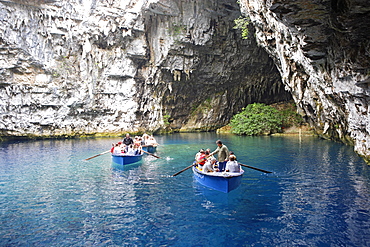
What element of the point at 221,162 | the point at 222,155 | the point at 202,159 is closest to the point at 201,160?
the point at 202,159

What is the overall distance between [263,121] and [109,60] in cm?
2504

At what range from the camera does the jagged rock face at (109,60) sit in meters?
35.5

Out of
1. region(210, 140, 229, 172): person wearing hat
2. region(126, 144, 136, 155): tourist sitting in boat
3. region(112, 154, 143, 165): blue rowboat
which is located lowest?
region(112, 154, 143, 165): blue rowboat

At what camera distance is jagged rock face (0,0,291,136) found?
1396 inches

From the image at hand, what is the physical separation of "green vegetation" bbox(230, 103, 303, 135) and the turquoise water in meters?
24.1

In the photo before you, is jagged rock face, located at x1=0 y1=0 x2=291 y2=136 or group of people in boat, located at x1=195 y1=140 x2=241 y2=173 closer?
group of people in boat, located at x1=195 y1=140 x2=241 y2=173

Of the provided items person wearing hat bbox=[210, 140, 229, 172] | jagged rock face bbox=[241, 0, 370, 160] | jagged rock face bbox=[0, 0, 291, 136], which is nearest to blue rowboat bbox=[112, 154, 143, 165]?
person wearing hat bbox=[210, 140, 229, 172]

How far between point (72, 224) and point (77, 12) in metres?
37.1

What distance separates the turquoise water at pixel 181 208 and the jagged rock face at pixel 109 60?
26.1 metres

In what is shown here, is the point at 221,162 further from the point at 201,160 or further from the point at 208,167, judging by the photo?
the point at 201,160

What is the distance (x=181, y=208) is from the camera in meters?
8.78

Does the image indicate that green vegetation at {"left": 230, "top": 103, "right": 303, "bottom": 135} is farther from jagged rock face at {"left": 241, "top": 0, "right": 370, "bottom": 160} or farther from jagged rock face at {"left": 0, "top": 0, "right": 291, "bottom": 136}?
jagged rock face at {"left": 241, "top": 0, "right": 370, "bottom": 160}

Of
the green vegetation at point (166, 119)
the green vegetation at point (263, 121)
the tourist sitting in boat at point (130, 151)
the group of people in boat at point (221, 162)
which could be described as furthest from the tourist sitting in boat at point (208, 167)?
the green vegetation at point (166, 119)

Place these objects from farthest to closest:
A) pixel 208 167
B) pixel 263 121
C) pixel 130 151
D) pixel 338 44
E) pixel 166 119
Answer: pixel 166 119 < pixel 263 121 < pixel 130 151 < pixel 208 167 < pixel 338 44
